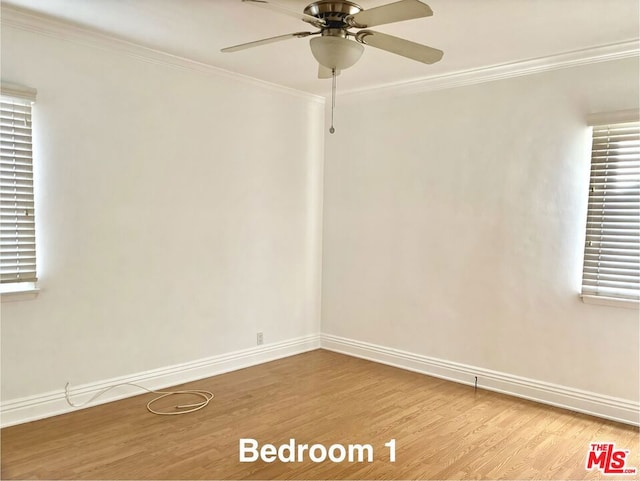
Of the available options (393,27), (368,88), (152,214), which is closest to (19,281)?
(152,214)

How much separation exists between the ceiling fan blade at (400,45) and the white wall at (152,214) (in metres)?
1.86

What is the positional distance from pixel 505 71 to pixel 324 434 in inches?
A: 116

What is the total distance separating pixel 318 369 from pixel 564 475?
2187mm

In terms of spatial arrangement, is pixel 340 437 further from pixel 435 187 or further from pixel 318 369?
pixel 435 187

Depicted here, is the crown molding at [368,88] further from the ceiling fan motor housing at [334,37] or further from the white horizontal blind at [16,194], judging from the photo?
the ceiling fan motor housing at [334,37]

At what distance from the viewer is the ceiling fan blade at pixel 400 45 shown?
249 cm

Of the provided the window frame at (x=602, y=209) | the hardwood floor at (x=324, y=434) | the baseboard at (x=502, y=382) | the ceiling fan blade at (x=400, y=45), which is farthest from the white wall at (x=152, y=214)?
the window frame at (x=602, y=209)

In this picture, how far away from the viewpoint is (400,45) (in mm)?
2527

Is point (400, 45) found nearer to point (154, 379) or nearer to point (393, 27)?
point (393, 27)

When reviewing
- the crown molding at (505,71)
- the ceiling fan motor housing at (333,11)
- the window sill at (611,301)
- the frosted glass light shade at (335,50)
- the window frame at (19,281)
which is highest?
the crown molding at (505,71)

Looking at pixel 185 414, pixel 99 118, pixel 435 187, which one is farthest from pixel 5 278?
pixel 435 187

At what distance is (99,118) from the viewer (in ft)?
11.3

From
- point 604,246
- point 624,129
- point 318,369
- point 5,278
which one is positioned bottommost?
point 318,369

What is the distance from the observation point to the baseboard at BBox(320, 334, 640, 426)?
3.44m
